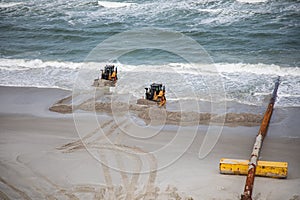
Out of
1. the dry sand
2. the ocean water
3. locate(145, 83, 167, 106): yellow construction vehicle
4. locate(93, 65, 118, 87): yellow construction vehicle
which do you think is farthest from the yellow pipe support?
locate(93, 65, 118, 87): yellow construction vehicle

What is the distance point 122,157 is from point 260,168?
12.7 feet

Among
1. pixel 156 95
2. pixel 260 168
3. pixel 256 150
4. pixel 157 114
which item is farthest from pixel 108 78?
pixel 260 168

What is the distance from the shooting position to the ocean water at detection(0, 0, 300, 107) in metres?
19.7

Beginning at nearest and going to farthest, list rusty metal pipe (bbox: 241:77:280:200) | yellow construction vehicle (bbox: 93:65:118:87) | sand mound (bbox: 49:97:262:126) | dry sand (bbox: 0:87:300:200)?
1. rusty metal pipe (bbox: 241:77:280:200)
2. dry sand (bbox: 0:87:300:200)
3. sand mound (bbox: 49:97:262:126)
4. yellow construction vehicle (bbox: 93:65:118:87)

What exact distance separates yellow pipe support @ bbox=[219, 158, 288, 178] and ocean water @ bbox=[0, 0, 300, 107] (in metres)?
6.00

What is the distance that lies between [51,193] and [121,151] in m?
2.83

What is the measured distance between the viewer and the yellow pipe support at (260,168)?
10.9 m

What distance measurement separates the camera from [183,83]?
771 inches

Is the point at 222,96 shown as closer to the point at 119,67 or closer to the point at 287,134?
the point at 287,134

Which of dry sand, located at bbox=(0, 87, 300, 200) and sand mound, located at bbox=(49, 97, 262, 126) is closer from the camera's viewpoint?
dry sand, located at bbox=(0, 87, 300, 200)

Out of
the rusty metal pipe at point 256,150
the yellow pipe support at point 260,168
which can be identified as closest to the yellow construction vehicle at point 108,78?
the rusty metal pipe at point 256,150

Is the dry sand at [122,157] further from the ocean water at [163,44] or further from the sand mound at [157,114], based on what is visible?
the ocean water at [163,44]

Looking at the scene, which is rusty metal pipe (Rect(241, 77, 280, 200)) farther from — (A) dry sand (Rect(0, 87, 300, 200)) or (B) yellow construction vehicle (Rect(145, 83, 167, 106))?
(B) yellow construction vehicle (Rect(145, 83, 167, 106))

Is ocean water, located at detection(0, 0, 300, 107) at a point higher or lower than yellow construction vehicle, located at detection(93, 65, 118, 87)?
higher
